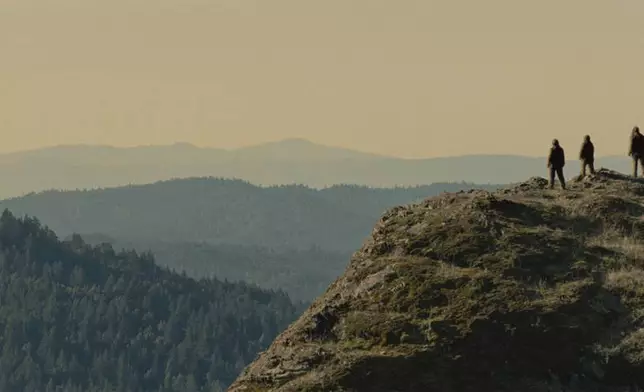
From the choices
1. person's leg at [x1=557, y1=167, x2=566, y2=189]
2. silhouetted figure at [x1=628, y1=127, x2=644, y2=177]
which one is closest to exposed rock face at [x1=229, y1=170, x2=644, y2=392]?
person's leg at [x1=557, y1=167, x2=566, y2=189]

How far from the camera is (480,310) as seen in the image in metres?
39.4

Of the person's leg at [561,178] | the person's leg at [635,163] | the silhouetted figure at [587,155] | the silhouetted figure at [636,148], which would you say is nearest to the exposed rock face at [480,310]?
the person's leg at [561,178]

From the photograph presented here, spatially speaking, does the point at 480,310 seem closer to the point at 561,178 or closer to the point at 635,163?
the point at 561,178

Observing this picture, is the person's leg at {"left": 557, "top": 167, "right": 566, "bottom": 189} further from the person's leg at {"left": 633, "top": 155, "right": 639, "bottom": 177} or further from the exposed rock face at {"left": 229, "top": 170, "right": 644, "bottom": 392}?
the exposed rock face at {"left": 229, "top": 170, "right": 644, "bottom": 392}

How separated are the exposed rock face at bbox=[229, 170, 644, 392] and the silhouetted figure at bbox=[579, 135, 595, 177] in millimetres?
8561

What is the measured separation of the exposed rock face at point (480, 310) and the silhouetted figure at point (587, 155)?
8.56 m

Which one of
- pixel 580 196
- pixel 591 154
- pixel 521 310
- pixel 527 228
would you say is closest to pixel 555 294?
pixel 521 310

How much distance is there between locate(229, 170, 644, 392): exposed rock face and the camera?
37406 mm

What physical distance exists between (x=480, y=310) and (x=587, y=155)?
18.9m

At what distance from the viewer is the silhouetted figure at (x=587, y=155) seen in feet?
185

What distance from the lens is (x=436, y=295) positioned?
40531mm

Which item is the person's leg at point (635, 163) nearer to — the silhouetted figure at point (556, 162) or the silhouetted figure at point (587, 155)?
Result: the silhouetted figure at point (587, 155)

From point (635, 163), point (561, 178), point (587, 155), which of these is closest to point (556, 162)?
point (561, 178)

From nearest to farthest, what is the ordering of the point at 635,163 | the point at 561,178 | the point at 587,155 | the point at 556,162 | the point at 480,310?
the point at 480,310, the point at 561,178, the point at 556,162, the point at 587,155, the point at 635,163
